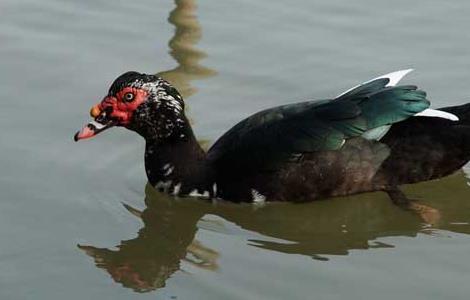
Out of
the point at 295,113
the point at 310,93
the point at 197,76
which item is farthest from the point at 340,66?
the point at 295,113

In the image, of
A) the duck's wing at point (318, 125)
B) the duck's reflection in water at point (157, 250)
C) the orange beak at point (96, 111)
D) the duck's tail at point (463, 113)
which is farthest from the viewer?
the orange beak at point (96, 111)

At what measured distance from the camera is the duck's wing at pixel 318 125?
8039 mm

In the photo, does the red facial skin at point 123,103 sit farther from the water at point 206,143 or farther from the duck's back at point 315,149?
the duck's back at point 315,149

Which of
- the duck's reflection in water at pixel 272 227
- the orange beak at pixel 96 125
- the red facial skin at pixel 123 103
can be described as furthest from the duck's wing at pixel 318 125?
the orange beak at pixel 96 125

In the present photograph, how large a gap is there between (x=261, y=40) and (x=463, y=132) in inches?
109

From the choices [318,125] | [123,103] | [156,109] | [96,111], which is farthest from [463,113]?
[96,111]

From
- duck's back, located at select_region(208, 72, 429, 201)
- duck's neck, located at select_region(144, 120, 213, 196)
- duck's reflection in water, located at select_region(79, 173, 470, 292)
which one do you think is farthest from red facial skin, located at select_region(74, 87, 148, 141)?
duck's back, located at select_region(208, 72, 429, 201)

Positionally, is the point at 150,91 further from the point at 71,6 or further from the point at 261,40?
the point at 71,6

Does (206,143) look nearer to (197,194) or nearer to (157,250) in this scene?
(197,194)

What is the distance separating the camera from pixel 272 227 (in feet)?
26.3

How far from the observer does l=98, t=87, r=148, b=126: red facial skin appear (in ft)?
27.2

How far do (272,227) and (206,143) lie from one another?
1338mm

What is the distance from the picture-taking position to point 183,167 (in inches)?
331

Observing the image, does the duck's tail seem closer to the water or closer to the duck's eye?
the water
